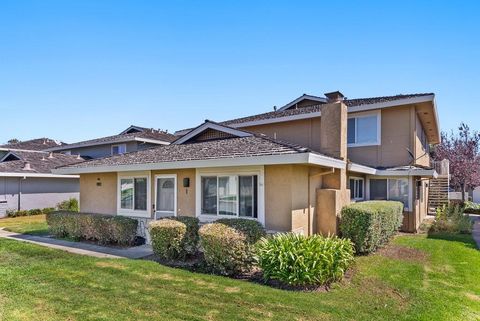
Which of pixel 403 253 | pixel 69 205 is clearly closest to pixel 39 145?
pixel 69 205

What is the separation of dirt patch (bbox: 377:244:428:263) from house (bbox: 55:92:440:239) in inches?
78.8

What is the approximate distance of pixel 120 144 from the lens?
2822 centimetres

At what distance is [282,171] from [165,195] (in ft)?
16.4

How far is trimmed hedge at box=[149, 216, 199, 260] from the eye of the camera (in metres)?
9.36

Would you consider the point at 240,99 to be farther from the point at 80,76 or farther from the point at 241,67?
the point at 80,76

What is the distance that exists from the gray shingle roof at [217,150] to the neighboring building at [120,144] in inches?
507

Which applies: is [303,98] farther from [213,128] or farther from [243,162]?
[243,162]

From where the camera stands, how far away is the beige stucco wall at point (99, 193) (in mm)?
14043

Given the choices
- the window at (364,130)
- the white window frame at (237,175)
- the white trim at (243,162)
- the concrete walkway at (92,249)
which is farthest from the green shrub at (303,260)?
the window at (364,130)

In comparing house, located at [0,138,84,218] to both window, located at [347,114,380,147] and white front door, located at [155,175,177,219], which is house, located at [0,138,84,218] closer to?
white front door, located at [155,175,177,219]

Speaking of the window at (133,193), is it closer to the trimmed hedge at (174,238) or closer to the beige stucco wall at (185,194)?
the beige stucco wall at (185,194)

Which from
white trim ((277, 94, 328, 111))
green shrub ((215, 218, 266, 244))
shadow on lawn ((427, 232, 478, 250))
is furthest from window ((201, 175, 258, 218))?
white trim ((277, 94, 328, 111))

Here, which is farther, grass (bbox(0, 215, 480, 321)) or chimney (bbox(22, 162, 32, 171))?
chimney (bbox(22, 162, 32, 171))

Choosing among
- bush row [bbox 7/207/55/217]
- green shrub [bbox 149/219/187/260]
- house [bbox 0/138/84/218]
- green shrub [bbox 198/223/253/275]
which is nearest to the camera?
green shrub [bbox 198/223/253/275]
